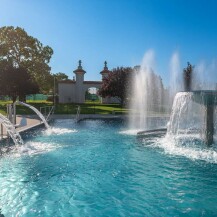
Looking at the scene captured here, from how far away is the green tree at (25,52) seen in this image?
4538 cm

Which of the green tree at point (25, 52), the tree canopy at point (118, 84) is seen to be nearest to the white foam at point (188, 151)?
the tree canopy at point (118, 84)

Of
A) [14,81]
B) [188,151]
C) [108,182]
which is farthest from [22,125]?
[14,81]

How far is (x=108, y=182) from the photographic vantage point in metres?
6.96

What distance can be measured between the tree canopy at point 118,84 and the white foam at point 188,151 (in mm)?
29389

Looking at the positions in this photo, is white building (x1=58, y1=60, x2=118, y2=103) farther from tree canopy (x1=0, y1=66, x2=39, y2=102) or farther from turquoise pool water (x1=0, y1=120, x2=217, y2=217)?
turquoise pool water (x1=0, y1=120, x2=217, y2=217)

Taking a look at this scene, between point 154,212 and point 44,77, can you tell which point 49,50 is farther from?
point 154,212

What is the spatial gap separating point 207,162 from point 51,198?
5441 mm

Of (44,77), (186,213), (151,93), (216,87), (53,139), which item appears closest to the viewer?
(186,213)

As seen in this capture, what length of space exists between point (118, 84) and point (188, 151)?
3168cm

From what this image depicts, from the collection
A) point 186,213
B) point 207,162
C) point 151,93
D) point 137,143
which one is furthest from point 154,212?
point 151,93

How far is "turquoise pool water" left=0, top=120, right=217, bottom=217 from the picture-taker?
5438 mm

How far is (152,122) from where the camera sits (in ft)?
80.5

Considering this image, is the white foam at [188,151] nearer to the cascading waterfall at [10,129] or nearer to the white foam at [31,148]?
the white foam at [31,148]

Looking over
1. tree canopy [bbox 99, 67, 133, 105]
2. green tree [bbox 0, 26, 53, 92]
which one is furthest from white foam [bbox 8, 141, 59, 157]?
green tree [bbox 0, 26, 53, 92]
